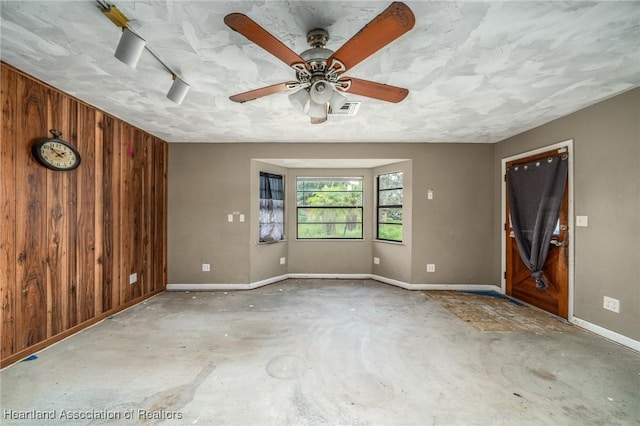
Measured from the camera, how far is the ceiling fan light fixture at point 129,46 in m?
1.44

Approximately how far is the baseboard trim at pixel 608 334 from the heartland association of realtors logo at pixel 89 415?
3772 mm

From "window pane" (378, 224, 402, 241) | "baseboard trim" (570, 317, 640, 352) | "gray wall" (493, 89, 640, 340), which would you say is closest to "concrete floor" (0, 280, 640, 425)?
"baseboard trim" (570, 317, 640, 352)

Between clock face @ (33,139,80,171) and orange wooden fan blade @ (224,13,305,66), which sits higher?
orange wooden fan blade @ (224,13,305,66)

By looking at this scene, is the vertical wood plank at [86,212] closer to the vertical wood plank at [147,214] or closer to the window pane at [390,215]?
the vertical wood plank at [147,214]

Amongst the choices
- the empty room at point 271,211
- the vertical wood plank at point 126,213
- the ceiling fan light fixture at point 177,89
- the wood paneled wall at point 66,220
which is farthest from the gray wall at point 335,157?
the ceiling fan light fixture at point 177,89

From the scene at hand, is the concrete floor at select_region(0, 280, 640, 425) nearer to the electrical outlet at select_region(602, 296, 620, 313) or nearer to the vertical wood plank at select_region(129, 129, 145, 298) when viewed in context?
the electrical outlet at select_region(602, 296, 620, 313)

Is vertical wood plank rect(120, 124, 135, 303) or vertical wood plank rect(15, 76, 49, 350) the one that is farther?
vertical wood plank rect(120, 124, 135, 303)

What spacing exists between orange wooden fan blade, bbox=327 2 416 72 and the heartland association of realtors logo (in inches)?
91.5

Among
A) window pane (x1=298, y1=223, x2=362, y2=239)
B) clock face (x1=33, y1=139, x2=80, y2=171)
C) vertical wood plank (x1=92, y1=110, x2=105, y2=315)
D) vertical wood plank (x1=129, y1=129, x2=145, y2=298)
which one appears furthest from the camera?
window pane (x1=298, y1=223, x2=362, y2=239)

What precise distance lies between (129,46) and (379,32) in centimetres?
143

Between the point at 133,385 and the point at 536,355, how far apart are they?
3.23 metres

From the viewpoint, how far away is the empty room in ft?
5.05

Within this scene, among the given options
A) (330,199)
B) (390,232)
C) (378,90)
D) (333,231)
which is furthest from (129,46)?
(390,232)

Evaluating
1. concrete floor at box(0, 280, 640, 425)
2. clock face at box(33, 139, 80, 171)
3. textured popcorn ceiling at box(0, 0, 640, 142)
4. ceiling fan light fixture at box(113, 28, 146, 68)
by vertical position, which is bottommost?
concrete floor at box(0, 280, 640, 425)
